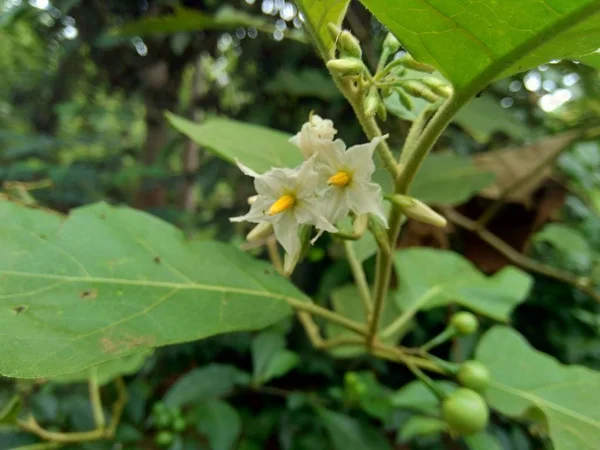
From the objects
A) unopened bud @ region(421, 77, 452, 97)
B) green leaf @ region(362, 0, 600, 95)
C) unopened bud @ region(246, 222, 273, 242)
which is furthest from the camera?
unopened bud @ region(246, 222, 273, 242)

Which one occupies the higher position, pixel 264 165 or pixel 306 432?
pixel 264 165

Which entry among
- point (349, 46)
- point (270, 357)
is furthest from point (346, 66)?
point (270, 357)

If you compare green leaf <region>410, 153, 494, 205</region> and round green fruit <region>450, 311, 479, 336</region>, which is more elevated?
green leaf <region>410, 153, 494, 205</region>

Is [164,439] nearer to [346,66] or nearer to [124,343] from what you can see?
[124,343]

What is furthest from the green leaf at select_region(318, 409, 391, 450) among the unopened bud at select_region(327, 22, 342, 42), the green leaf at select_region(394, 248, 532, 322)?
the unopened bud at select_region(327, 22, 342, 42)

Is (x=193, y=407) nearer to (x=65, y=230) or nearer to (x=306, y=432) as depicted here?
(x=306, y=432)

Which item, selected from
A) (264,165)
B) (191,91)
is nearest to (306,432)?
(264,165)

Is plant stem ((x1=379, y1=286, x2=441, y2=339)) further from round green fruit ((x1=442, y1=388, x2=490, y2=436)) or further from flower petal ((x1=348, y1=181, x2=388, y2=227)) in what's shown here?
flower petal ((x1=348, y1=181, x2=388, y2=227))

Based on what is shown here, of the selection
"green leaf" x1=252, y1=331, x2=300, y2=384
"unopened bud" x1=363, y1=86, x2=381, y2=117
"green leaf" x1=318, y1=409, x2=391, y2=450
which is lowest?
"green leaf" x1=318, y1=409, x2=391, y2=450
